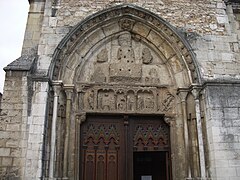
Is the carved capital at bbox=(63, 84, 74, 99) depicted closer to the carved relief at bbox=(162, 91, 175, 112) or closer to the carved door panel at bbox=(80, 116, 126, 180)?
the carved door panel at bbox=(80, 116, 126, 180)

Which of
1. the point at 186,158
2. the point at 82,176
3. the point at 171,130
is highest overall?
the point at 171,130

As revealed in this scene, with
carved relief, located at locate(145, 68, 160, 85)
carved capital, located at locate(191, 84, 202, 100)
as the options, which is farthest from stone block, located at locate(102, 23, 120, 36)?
carved capital, located at locate(191, 84, 202, 100)

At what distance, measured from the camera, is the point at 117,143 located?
Result: 5875 mm

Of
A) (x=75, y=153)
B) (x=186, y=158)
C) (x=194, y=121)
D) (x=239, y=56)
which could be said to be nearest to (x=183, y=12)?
(x=239, y=56)

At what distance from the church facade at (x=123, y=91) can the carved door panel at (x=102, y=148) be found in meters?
0.02

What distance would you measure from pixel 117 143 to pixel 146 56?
2102 mm

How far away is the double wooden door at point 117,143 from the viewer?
18.5 ft

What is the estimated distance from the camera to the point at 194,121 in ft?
18.7

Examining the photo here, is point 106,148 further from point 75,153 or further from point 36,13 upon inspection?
point 36,13

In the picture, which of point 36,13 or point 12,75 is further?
point 36,13

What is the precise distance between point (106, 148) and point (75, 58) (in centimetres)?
206

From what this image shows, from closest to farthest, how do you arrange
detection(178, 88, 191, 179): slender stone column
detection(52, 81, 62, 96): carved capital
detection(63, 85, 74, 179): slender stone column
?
1. detection(63, 85, 74, 179): slender stone column
2. detection(178, 88, 191, 179): slender stone column
3. detection(52, 81, 62, 96): carved capital

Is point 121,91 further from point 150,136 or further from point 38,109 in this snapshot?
point 38,109

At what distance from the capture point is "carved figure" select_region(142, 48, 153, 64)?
6371mm
